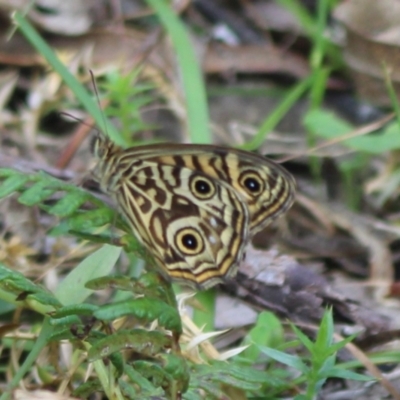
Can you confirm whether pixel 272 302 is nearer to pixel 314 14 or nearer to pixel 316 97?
pixel 316 97

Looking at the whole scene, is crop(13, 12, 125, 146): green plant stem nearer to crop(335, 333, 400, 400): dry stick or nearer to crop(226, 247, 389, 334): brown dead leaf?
crop(226, 247, 389, 334): brown dead leaf

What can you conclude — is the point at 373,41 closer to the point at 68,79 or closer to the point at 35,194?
the point at 68,79

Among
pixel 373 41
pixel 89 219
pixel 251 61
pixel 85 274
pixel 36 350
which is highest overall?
pixel 373 41

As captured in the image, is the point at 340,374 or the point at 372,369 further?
the point at 372,369

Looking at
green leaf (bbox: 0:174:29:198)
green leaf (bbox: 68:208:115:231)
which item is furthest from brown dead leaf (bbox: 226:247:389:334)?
green leaf (bbox: 0:174:29:198)

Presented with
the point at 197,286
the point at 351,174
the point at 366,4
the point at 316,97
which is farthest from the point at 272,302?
the point at 366,4

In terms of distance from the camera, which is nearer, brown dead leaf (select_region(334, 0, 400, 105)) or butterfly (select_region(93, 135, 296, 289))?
butterfly (select_region(93, 135, 296, 289))

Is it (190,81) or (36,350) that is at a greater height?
(190,81)

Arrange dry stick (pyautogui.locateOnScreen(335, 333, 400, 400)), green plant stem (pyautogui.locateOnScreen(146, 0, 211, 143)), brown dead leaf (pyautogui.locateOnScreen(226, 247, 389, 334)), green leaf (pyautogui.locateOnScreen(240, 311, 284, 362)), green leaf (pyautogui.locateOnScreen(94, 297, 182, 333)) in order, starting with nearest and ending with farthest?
green leaf (pyautogui.locateOnScreen(94, 297, 182, 333))
dry stick (pyautogui.locateOnScreen(335, 333, 400, 400))
green leaf (pyautogui.locateOnScreen(240, 311, 284, 362))
brown dead leaf (pyautogui.locateOnScreen(226, 247, 389, 334))
green plant stem (pyautogui.locateOnScreen(146, 0, 211, 143))

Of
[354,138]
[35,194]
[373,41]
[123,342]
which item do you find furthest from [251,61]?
[123,342]
